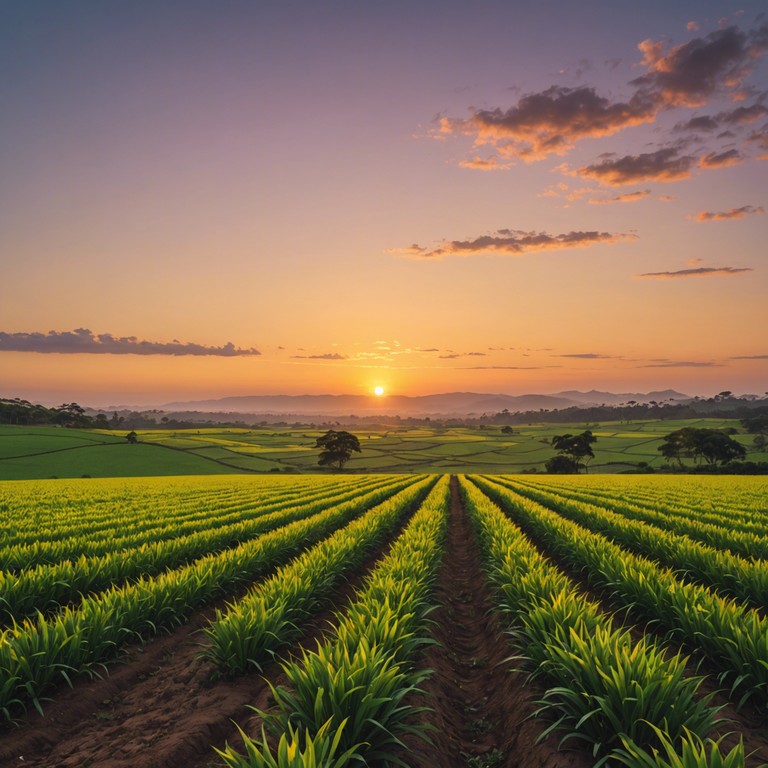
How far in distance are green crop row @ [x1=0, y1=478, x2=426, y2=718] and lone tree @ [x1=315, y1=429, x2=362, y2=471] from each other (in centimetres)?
7898

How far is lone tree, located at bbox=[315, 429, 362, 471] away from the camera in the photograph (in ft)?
294

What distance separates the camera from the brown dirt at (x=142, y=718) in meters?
4.47

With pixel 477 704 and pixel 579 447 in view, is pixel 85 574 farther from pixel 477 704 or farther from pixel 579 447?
pixel 579 447

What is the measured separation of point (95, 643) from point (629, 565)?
348 inches

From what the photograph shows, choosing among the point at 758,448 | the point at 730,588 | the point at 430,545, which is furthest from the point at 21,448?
the point at 758,448

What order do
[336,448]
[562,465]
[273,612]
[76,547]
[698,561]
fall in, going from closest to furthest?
[273,612], [698,561], [76,547], [562,465], [336,448]

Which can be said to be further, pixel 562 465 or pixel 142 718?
pixel 562 465

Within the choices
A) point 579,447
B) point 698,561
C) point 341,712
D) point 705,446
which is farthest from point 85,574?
point 705,446

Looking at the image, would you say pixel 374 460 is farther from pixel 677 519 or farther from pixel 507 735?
pixel 507 735

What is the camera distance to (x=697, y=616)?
586 cm

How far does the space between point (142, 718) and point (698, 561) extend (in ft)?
34.3

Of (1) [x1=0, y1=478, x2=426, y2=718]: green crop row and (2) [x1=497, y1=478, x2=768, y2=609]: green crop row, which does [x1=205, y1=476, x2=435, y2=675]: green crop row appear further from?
(2) [x1=497, y1=478, x2=768, y2=609]: green crop row

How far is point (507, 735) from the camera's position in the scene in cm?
497

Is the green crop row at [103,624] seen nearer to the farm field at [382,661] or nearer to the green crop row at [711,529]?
the farm field at [382,661]
